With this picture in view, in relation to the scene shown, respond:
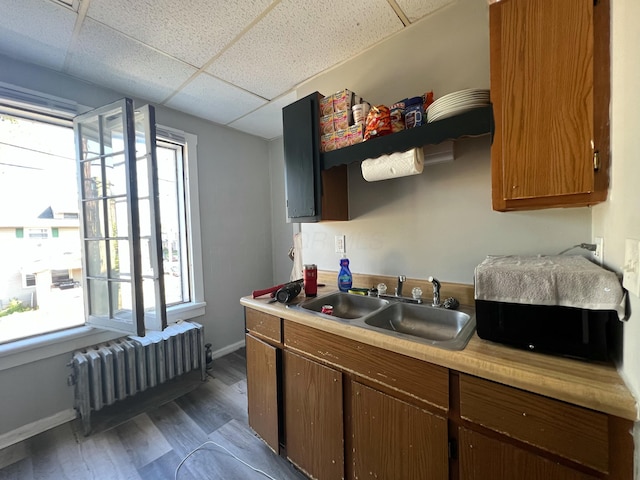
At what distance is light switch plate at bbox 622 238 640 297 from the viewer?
545 mm

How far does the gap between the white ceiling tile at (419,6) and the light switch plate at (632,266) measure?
1.38 metres

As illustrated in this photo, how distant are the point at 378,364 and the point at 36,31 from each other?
241 centimetres

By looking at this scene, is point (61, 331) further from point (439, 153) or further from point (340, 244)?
point (439, 153)

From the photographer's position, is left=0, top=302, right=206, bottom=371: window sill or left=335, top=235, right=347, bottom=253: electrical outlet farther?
left=335, top=235, right=347, bottom=253: electrical outlet

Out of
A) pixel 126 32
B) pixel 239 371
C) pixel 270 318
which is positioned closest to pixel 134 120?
pixel 126 32

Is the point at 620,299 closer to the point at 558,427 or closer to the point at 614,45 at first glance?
the point at 558,427

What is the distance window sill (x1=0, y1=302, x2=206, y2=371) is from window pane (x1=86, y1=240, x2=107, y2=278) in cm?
41

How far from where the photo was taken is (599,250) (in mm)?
904

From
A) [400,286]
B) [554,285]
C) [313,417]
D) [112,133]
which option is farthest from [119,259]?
[554,285]

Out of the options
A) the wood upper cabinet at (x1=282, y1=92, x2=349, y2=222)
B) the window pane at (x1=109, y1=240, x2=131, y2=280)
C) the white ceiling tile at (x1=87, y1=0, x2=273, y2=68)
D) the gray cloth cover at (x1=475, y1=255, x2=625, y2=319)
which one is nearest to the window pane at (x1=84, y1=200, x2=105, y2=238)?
the window pane at (x1=109, y1=240, x2=131, y2=280)

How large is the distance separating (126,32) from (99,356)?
2045mm

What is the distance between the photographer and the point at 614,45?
0.72 metres

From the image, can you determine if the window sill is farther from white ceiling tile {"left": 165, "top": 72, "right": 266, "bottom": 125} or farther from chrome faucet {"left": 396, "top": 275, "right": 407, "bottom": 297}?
chrome faucet {"left": 396, "top": 275, "right": 407, "bottom": 297}

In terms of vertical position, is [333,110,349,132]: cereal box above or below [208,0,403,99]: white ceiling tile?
below
